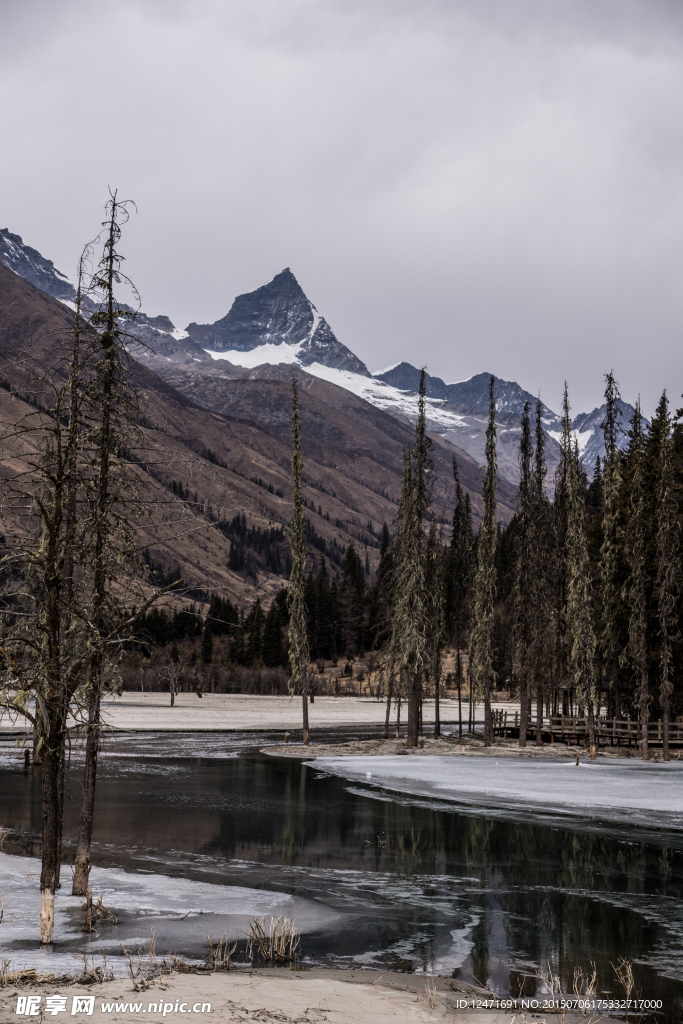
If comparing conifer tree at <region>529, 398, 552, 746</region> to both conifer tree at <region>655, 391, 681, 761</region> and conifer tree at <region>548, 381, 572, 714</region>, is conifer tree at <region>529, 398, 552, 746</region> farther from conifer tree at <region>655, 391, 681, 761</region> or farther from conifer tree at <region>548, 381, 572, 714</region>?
conifer tree at <region>655, 391, 681, 761</region>

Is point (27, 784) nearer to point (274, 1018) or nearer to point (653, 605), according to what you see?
point (274, 1018)

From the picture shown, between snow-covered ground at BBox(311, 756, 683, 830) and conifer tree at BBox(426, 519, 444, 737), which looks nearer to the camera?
snow-covered ground at BBox(311, 756, 683, 830)

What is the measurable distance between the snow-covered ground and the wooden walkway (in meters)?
4.19

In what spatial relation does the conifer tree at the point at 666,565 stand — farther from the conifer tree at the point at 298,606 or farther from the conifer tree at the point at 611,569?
the conifer tree at the point at 298,606

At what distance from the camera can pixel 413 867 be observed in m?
22.8

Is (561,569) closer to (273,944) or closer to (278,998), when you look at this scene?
(273,944)

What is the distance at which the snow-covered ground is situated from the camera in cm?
3169

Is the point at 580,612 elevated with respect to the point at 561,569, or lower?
lower

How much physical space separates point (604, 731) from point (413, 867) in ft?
112

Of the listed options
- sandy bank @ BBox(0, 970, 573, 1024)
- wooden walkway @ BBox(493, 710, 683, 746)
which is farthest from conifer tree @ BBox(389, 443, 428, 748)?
sandy bank @ BBox(0, 970, 573, 1024)

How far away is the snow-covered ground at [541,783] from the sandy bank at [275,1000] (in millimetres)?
19533

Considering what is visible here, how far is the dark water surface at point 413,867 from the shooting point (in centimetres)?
1516

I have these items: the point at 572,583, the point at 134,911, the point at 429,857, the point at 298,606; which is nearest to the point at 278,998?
the point at 134,911

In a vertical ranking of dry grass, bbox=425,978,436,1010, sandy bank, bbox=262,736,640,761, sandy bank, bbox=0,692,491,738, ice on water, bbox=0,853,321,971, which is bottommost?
sandy bank, bbox=0,692,491,738
